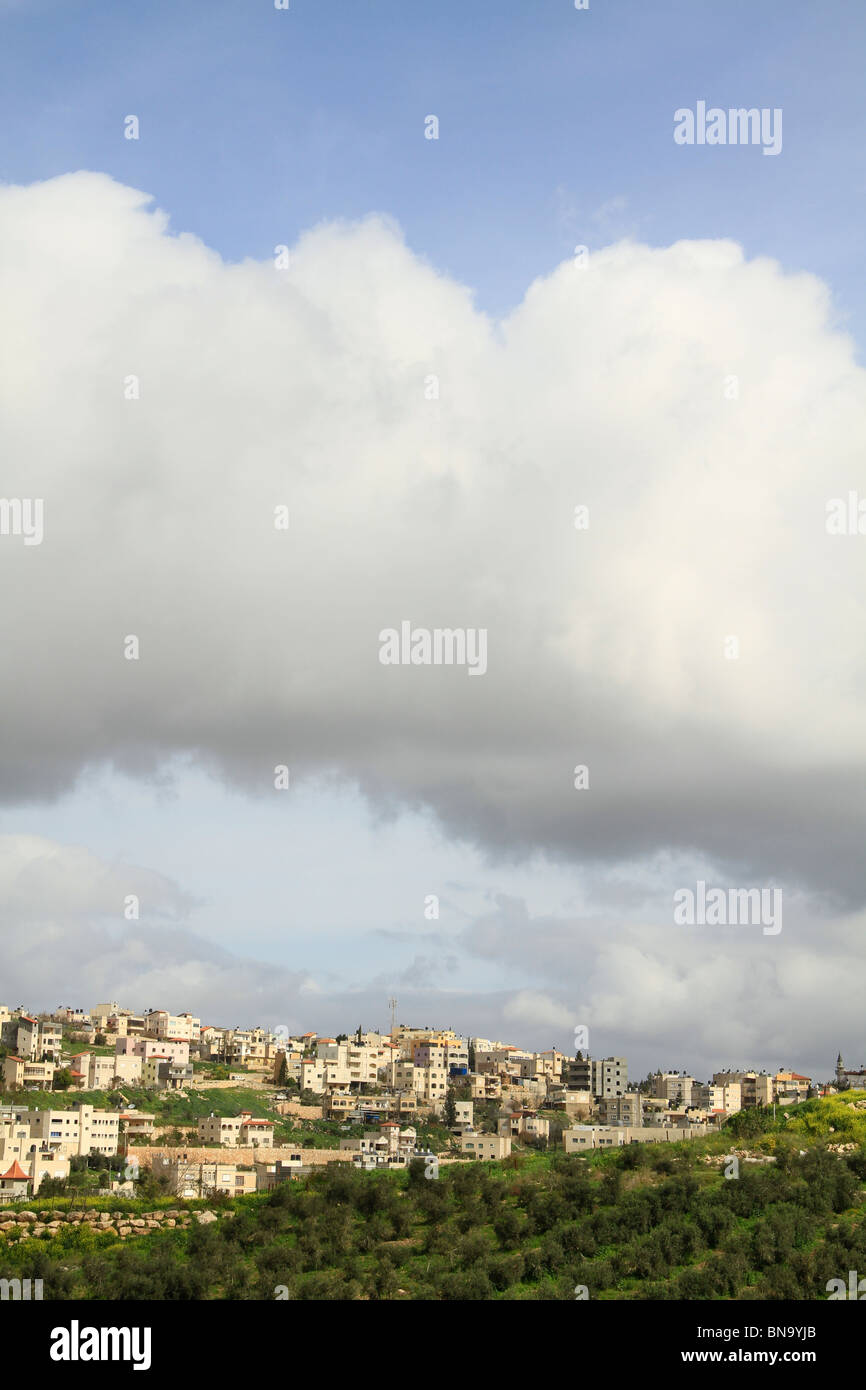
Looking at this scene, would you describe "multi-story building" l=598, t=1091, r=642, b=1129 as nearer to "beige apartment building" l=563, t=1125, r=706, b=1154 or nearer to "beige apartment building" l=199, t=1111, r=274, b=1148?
"beige apartment building" l=563, t=1125, r=706, b=1154

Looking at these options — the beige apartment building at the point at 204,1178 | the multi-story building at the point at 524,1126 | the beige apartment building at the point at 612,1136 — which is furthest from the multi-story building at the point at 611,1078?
the beige apartment building at the point at 204,1178

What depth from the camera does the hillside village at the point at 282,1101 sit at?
284ft

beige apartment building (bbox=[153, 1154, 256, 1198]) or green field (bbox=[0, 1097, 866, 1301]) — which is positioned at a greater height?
green field (bbox=[0, 1097, 866, 1301])

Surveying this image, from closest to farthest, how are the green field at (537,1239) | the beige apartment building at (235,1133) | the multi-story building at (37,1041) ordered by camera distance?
1. the green field at (537,1239)
2. the beige apartment building at (235,1133)
3. the multi-story building at (37,1041)

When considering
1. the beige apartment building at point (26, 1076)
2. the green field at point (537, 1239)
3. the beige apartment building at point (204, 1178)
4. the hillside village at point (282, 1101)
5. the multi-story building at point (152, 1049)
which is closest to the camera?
the green field at point (537, 1239)

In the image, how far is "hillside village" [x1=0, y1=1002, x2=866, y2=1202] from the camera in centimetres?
8669

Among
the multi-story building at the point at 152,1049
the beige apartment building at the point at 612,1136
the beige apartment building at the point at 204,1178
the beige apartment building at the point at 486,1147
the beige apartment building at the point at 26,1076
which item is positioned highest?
the multi-story building at the point at 152,1049

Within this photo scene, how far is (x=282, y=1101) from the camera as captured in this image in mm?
123312

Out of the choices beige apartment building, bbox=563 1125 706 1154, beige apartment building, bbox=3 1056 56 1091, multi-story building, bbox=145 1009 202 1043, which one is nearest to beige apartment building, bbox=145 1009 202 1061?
multi-story building, bbox=145 1009 202 1043

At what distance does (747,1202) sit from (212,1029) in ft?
395

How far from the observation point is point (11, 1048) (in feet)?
421

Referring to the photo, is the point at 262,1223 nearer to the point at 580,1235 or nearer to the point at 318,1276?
the point at 318,1276

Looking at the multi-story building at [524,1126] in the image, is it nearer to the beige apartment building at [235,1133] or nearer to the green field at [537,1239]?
the beige apartment building at [235,1133]
